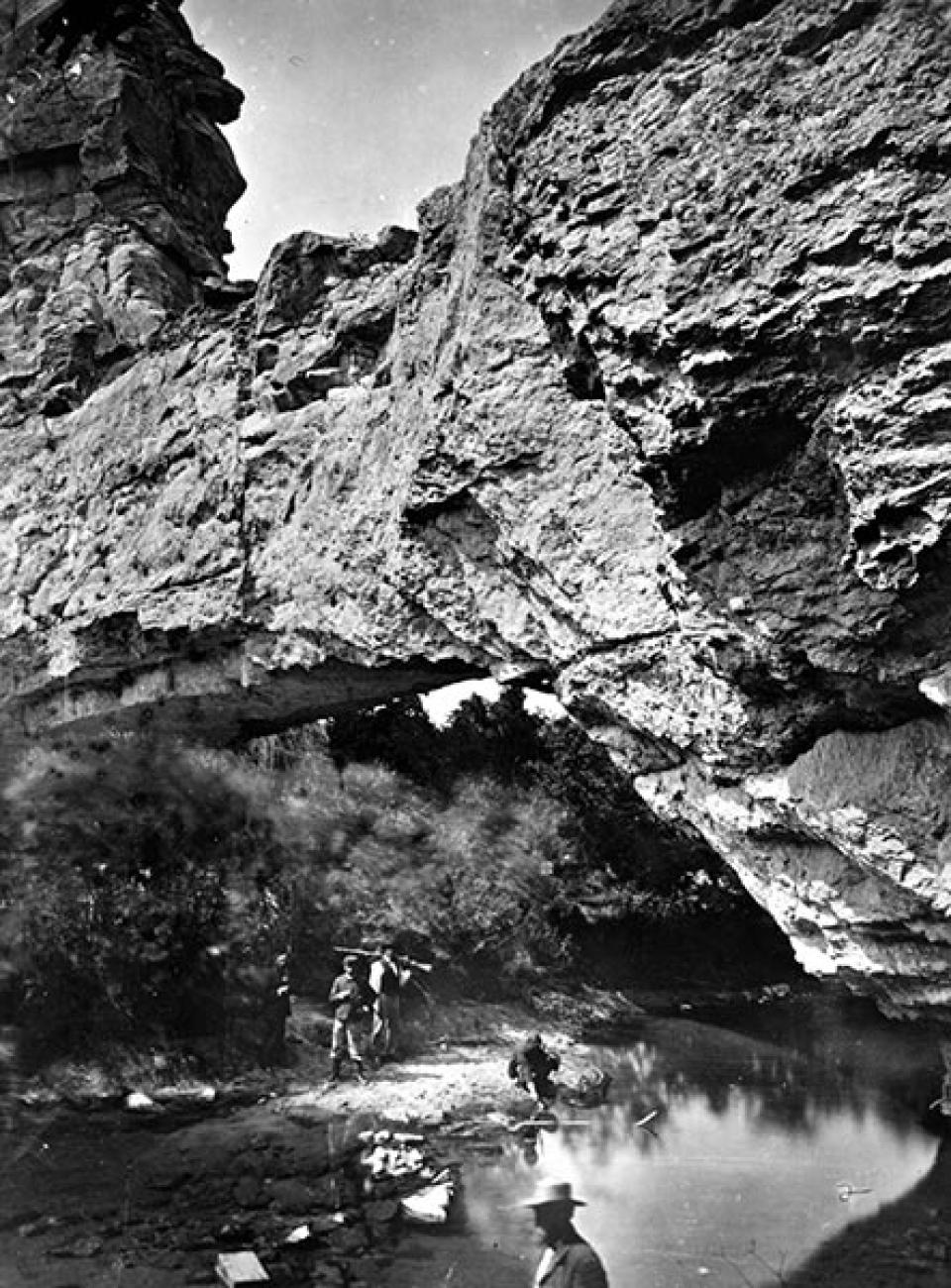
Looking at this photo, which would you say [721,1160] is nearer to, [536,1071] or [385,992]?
[536,1071]

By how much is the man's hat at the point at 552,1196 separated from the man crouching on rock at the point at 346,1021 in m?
2.86

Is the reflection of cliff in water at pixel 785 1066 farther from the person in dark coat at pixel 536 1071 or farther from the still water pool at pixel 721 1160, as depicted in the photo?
the person in dark coat at pixel 536 1071

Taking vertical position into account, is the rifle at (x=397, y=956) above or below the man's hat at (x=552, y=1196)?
above

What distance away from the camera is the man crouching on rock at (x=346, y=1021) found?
9406 mm

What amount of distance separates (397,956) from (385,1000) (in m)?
0.58

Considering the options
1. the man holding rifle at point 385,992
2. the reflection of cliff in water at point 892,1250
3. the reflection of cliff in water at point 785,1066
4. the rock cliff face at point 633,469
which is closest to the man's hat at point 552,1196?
the reflection of cliff in water at point 785,1066

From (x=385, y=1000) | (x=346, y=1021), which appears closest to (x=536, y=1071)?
(x=346, y=1021)

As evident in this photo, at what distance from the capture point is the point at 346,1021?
32.1 ft

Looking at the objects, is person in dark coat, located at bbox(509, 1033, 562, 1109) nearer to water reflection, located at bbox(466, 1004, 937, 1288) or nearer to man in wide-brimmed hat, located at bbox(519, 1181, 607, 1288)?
water reflection, located at bbox(466, 1004, 937, 1288)

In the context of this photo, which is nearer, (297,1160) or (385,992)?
(297,1160)

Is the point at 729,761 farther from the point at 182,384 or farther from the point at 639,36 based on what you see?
the point at 182,384

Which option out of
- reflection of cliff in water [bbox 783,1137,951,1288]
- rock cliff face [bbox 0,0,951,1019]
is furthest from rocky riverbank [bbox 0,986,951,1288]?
rock cliff face [bbox 0,0,951,1019]

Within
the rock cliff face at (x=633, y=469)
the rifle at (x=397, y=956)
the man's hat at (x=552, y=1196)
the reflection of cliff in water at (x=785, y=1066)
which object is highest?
the rock cliff face at (x=633, y=469)

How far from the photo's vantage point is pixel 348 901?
11.6m
